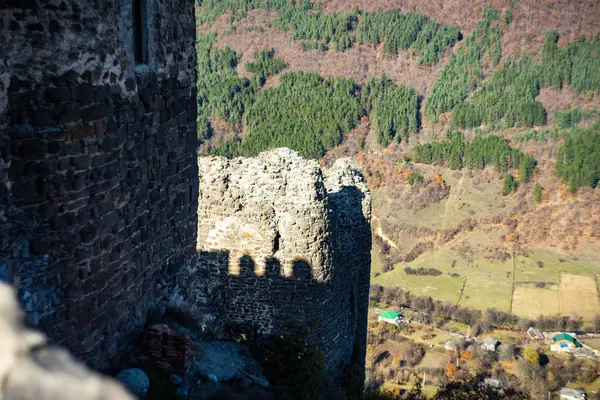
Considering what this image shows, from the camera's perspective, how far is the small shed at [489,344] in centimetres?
3344

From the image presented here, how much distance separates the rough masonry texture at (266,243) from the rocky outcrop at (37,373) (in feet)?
30.7

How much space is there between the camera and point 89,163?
4930 millimetres

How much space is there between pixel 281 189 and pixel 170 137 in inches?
203

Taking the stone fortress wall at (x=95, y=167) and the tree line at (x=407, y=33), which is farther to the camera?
the tree line at (x=407, y=33)

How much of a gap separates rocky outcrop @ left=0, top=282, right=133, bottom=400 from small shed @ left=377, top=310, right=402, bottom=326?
35.3 metres

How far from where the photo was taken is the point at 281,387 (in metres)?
9.18

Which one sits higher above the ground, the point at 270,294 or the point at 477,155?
the point at 270,294

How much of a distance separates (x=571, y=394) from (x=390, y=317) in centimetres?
1106

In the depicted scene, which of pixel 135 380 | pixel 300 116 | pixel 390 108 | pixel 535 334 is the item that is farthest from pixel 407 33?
pixel 135 380

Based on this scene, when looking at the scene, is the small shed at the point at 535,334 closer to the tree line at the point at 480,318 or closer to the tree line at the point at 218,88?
the tree line at the point at 480,318

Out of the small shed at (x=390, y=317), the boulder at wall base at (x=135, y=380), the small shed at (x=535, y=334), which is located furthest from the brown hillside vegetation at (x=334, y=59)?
the boulder at wall base at (x=135, y=380)

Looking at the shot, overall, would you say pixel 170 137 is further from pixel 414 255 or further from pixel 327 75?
pixel 327 75

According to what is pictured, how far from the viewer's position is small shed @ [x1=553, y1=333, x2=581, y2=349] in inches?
1345

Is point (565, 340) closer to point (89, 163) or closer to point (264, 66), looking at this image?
point (89, 163)
